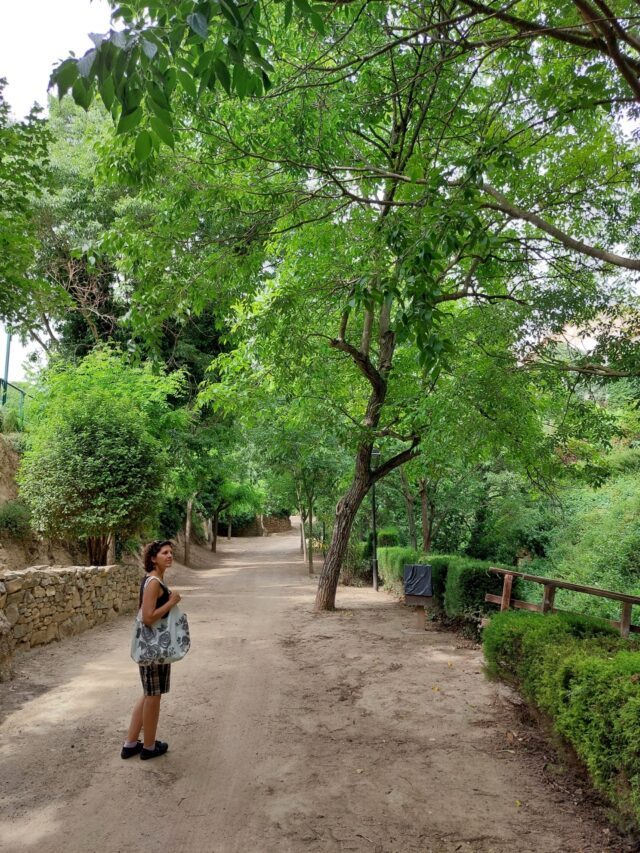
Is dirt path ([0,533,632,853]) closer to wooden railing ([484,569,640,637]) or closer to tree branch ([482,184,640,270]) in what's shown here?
wooden railing ([484,569,640,637])

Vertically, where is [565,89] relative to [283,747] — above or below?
above

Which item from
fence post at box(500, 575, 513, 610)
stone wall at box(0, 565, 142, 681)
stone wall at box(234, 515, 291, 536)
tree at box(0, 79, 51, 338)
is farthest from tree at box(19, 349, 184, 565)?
stone wall at box(234, 515, 291, 536)

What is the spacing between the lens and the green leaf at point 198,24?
6.21 ft

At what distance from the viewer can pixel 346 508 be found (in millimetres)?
13242

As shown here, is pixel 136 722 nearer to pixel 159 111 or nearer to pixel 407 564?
pixel 159 111

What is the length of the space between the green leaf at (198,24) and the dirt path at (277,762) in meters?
3.97

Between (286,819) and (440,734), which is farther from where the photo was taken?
(440,734)

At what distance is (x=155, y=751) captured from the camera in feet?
15.6

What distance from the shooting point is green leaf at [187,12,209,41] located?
74.5 inches

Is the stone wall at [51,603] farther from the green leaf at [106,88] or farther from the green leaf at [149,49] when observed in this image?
the green leaf at [149,49]

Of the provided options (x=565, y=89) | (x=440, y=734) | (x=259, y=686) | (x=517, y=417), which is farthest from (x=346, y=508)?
(x=565, y=89)

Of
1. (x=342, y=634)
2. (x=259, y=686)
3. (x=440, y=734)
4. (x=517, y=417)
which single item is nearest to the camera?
(x=440, y=734)

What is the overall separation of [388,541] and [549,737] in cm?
1819

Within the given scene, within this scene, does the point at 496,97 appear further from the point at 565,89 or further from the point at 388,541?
the point at 388,541
